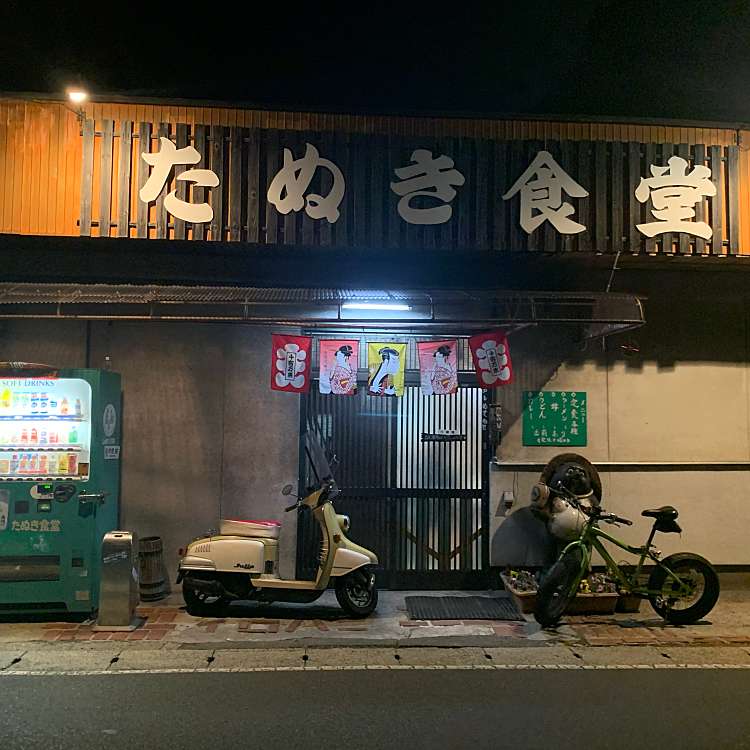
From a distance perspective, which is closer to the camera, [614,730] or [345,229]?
[614,730]

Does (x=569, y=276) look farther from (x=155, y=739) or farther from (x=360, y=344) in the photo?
(x=155, y=739)

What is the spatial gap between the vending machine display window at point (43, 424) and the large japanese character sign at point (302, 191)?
3.33 m

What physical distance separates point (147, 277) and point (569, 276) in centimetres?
586

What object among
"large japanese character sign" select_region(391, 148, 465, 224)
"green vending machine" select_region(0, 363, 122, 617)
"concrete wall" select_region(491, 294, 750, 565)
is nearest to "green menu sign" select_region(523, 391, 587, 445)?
"concrete wall" select_region(491, 294, 750, 565)

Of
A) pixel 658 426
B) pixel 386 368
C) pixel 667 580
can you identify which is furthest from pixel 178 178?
pixel 667 580

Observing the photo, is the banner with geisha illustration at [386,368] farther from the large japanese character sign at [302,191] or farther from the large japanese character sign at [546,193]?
the large japanese character sign at [546,193]

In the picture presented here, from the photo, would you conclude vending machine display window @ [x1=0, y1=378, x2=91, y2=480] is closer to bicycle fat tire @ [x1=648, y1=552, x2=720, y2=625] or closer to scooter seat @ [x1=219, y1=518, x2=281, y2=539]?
scooter seat @ [x1=219, y1=518, x2=281, y2=539]

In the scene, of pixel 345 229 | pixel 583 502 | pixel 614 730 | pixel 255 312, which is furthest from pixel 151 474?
pixel 614 730

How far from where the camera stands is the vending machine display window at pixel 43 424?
8594mm

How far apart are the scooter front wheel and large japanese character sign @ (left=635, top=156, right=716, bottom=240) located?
222 inches

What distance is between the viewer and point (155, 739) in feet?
17.2

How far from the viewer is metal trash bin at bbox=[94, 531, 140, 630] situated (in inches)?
313

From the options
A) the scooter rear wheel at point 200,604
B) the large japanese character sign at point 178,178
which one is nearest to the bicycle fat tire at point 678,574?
the scooter rear wheel at point 200,604

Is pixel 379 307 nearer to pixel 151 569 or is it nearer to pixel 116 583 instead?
pixel 151 569
